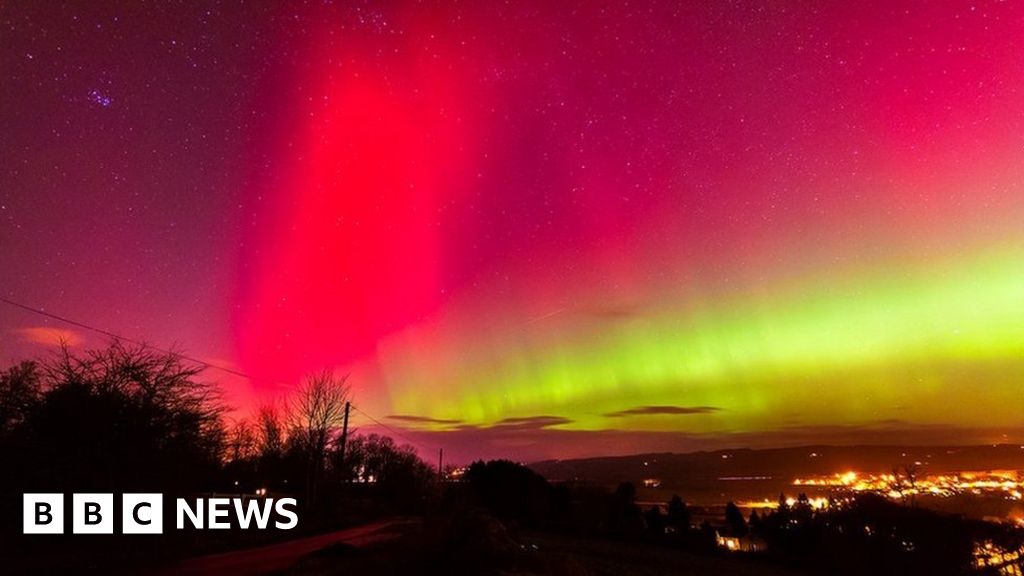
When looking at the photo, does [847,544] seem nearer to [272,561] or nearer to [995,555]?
[995,555]

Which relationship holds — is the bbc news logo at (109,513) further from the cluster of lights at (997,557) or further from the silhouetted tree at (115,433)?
the cluster of lights at (997,557)

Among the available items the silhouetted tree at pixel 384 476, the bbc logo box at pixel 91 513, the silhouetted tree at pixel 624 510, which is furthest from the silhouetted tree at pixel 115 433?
the silhouetted tree at pixel 624 510

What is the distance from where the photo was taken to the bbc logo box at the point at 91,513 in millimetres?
19125

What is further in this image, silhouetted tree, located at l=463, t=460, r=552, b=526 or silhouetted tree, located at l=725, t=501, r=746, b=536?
silhouetted tree, located at l=463, t=460, r=552, b=526

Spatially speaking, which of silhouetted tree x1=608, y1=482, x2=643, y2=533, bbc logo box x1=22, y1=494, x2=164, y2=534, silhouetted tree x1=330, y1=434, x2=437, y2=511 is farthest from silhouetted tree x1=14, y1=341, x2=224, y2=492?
silhouetted tree x1=608, y1=482, x2=643, y2=533

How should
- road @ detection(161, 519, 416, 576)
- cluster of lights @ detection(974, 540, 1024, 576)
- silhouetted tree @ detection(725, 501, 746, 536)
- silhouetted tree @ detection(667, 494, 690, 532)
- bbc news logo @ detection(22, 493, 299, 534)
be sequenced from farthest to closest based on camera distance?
silhouetted tree @ detection(667, 494, 690, 532) < silhouetted tree @ detection(725, 501, 746, 536) < bbc news logo @ detection(22, 493, 299, 534) < cluster of lights @ detection(974, 540, 1024, 576) < road @ detection(161, 519, 416, 576)

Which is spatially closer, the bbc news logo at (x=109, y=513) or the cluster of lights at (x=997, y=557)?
the cluster of lights at (x=997, y=557)

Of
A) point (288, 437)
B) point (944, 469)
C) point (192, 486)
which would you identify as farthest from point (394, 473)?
point (944, 469)

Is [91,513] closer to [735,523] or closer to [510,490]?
[510,490]

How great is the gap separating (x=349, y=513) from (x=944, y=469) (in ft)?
717

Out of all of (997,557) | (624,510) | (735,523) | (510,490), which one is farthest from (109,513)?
(735,523)

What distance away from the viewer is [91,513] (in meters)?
21.6

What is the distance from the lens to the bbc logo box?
62.7 ft

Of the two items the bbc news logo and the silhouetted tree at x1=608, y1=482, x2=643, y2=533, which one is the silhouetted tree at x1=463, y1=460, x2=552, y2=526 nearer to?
the silhouetted tree at x1=608, y1=482, x2=643, y2=533
